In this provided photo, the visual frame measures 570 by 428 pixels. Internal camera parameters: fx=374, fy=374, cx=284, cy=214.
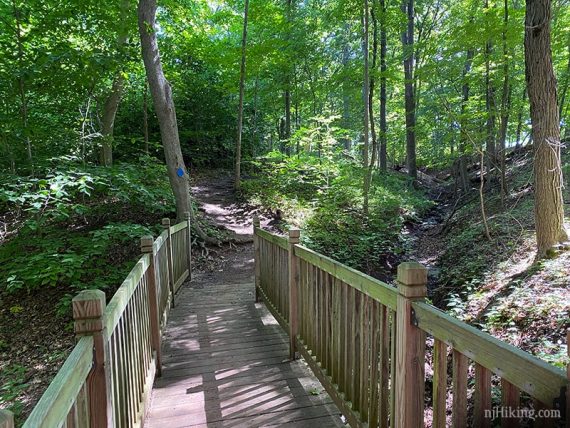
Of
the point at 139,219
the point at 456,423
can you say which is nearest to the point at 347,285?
the point at 456,423

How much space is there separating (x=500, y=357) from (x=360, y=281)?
1.08 metres

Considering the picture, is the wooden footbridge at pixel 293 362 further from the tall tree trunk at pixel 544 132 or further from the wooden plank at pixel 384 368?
the tall tree trunk at pixel 544 132

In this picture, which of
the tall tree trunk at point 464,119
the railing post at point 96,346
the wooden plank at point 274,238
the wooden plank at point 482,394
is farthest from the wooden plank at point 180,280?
the tall tree trunk at point 464,119

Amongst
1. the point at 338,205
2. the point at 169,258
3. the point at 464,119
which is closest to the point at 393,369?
the point at 169,258

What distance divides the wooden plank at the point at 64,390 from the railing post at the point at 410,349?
1388mm

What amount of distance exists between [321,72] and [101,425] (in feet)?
67.6

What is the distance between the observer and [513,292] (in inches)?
187

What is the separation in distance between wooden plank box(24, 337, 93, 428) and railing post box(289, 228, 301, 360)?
2316mm

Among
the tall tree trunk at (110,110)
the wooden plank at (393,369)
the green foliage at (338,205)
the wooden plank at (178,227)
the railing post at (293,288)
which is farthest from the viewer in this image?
the tall tree trunk at (110,110)

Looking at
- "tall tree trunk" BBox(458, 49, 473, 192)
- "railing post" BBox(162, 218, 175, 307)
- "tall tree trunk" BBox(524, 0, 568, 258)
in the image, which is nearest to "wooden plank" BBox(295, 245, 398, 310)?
"railing post" BBox(162, 218, 175, 307)

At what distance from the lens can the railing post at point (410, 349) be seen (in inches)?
69.3

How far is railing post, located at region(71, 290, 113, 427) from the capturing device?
5.18 feet

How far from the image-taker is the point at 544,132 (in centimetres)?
558

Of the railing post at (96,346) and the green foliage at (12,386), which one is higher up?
the railing post at (96,346)
